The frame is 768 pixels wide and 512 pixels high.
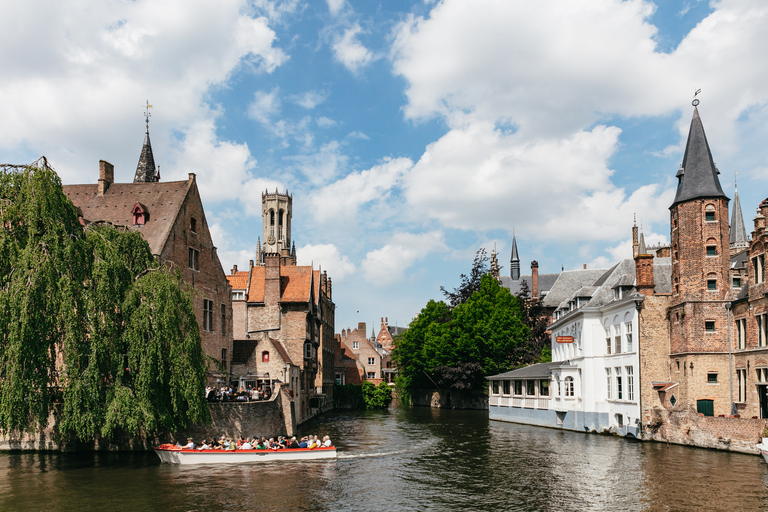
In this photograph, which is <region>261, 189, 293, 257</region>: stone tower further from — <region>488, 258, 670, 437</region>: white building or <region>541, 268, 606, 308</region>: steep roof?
<region>488, 258, 670, 437</region>: white building

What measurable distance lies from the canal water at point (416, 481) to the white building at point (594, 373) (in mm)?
4539

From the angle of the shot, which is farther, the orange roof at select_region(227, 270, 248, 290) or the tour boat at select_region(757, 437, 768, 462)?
the orange roof at select_region(227, 270, 248, 290)

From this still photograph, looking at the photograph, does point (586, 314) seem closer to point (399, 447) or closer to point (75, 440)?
point (399, 447)

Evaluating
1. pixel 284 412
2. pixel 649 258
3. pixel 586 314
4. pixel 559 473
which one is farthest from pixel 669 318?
pixel 284 412

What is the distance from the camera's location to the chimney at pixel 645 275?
3619cm

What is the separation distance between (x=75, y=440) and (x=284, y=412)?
10.5 m

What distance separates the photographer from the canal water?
64.7ft

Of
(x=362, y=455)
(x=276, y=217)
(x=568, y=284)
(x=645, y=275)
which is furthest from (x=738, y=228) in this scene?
(x=276, y=217)

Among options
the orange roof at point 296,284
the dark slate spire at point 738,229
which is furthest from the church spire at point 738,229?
the orange roof at point 296,284

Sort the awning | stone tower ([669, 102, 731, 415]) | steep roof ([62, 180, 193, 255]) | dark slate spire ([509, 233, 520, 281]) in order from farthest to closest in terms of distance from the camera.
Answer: dark slate spire ([509, 233, 520, 281]), steep roof ([62, 180, 193, 255]), the awning, stone tower ([669, 102, 731, 415])

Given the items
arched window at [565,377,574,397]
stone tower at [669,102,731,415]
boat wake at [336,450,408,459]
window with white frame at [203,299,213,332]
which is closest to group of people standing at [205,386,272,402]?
window with white frame at [203,299,213,332]

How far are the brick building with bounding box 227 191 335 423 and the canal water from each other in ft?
41.9

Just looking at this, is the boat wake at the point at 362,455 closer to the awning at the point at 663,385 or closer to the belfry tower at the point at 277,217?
the awning at the point at 663,385

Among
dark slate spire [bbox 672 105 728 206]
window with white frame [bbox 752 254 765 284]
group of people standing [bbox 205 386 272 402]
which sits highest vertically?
dark slate spire [bbox 672 105 728 206]
